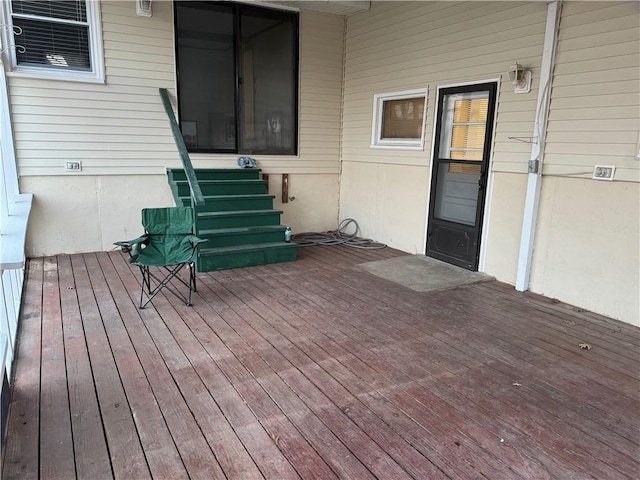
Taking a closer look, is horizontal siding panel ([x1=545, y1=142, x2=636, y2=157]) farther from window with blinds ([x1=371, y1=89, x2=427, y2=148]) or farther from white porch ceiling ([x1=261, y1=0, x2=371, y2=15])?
white porch ceiling ([x1=261, y1=0, x2=371, y2=15])

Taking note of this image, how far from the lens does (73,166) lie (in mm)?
5109

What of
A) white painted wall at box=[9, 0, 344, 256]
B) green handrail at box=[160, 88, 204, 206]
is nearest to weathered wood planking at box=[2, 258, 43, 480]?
green handrail at box=[160, 88, 204, 206]

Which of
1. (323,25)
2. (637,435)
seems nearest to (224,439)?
(637,435)

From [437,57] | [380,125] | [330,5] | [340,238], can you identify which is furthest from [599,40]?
[340,238]

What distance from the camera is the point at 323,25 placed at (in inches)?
251

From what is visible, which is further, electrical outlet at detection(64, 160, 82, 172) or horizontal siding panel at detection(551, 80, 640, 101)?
electrical outlet at detection(64, 160, 82, 172)

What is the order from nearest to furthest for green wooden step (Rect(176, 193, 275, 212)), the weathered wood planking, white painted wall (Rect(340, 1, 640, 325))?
the weathered wood planking
white painted wall (Rect(340, 1, 640, 325))
green wooden step (Rect(176, 193, 275, 212))

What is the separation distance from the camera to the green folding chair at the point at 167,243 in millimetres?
3795

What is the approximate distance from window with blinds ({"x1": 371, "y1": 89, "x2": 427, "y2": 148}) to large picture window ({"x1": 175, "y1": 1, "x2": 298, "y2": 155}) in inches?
48.3

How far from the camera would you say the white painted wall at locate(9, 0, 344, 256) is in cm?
491

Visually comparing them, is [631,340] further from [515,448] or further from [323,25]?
[323,25]

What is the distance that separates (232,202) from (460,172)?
2.71 m

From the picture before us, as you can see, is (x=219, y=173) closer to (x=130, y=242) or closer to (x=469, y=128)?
(x=130, y=242)

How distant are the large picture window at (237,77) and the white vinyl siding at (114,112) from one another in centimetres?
23
